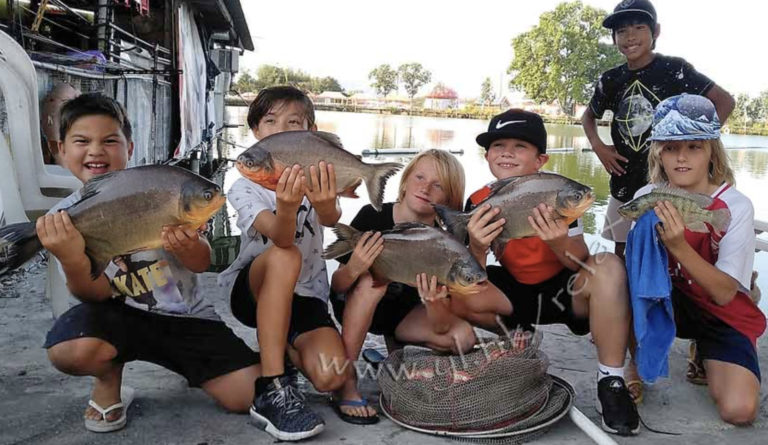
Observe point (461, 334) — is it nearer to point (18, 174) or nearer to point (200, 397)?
point (200, 397)

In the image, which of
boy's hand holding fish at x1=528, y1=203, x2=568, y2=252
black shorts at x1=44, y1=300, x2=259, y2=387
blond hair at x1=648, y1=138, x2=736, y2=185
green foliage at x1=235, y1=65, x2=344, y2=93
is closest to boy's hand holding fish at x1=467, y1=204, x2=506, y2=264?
boy's hand holding fish at x1=528, y1=203, x2=568, y2=252

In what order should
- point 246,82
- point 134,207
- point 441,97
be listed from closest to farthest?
point 134,207 < point 246,82 < point 441,97

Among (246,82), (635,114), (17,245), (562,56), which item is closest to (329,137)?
(17,245)

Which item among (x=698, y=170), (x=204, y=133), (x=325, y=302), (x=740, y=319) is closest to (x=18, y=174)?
(x=325, y=302)

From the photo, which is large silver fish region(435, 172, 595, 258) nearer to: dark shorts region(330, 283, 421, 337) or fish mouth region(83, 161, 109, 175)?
dark shorts region(330, 283, 421, 337)

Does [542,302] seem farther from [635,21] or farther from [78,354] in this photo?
[78,354]

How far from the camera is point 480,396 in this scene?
8.54 ft

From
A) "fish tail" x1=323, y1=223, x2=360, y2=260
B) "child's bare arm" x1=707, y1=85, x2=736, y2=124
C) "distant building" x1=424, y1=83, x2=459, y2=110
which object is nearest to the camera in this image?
"fish tail" x1=323, y1=223, x2=360, y2=260

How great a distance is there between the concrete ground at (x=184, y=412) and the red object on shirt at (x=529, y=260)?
1.75 ft

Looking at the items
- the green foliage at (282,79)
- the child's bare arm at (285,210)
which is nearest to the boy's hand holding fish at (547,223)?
the child's bare arm at (285,210)

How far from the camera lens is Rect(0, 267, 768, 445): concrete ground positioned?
253cm

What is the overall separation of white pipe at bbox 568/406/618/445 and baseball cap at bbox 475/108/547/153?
4.18 feet

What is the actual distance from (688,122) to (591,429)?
145 centimetres

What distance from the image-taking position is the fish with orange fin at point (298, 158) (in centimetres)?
260
